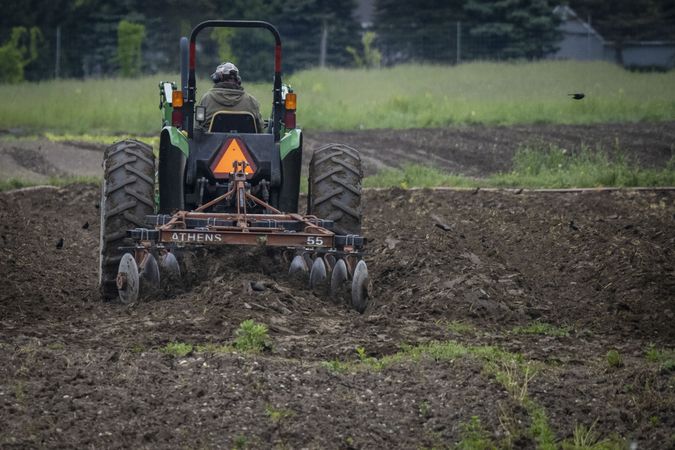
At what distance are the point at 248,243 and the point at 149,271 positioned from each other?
0.87m

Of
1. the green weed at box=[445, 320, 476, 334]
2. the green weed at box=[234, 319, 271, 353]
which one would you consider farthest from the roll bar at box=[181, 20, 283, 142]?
the green weed at box=[234, 319, 271, 353]

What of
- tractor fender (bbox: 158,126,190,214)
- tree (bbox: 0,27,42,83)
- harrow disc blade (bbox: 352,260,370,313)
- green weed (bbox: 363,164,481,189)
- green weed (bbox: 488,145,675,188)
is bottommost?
harrow disc blade (bbox: 352,260,370,313)

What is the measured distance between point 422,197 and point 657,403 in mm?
11179

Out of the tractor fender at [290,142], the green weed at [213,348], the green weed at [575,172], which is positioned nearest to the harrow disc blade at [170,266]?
the tractor fender at [290,142]

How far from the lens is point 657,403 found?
850 centimetres

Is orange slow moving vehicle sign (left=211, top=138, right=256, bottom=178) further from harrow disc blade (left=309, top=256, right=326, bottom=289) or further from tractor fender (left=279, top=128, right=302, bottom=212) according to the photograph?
harrow disc blade (left=309, top=256, right=326, bottom=289)

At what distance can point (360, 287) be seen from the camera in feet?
39.3

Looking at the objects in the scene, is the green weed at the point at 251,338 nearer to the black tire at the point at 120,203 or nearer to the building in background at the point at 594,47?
the black tire at the point at 120,203

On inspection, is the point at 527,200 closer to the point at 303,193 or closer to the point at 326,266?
the point at 303,193

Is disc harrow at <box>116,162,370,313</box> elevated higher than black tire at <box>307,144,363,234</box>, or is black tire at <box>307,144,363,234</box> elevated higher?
black tire at <box>307,144,363,234</box>

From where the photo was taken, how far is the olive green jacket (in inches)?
537

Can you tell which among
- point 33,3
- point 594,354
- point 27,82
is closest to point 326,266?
point 594,354

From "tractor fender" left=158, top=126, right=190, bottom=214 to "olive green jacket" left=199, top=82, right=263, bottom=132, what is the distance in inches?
22.8

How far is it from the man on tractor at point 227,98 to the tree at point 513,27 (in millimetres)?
32439
